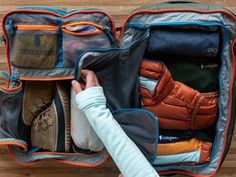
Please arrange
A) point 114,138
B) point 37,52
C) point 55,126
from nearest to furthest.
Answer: point 114,138 → point 37,52 → point 55,126

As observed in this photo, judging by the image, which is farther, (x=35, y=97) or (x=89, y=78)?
(x=35, y=97)

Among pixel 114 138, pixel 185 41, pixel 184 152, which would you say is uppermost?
pixel 185 41

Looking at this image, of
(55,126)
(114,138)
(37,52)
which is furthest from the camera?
(55,126)

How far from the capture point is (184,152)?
1005 mm

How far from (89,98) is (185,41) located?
0.30 metres

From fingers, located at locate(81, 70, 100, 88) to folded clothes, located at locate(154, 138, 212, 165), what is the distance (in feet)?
0.93

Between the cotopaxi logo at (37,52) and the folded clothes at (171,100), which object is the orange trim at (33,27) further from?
the folded clothes at (171,100)

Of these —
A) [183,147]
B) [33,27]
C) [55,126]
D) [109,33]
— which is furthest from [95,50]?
[183,147]

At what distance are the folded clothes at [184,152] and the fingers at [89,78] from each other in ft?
0.93

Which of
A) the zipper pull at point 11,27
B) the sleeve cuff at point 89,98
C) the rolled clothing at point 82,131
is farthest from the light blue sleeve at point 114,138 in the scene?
the zipper pull at point 11,27

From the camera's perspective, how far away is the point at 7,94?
98cm

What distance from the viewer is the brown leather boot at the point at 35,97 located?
99cm

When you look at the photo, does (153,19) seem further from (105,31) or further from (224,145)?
(224,145)

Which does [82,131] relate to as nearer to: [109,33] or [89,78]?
[89,78]
